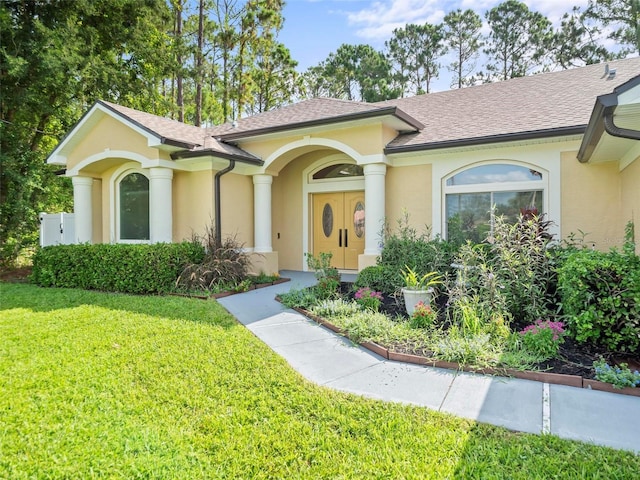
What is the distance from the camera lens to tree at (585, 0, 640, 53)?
20.3 metres

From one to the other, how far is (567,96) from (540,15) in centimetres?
2126

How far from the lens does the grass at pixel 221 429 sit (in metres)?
2.71

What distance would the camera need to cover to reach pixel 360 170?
11391 mm

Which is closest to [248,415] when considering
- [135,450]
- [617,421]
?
[135,450]

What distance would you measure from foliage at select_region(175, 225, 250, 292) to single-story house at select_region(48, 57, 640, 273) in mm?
568

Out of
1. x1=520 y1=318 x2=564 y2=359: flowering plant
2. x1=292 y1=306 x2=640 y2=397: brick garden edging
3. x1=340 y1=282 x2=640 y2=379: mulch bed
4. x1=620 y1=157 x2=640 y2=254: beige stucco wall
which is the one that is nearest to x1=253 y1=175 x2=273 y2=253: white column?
x1=292 y1=306 x2=640 y2=397: brick garden edging

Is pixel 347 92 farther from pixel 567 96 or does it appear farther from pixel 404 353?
pixel 404 353

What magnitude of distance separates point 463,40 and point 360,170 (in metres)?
23.2

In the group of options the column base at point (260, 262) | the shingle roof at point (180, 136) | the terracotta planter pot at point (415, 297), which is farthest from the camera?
the column base at point (260, 262)

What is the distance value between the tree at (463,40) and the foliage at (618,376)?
2840 cm

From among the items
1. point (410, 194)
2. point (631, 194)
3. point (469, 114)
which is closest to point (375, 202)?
point (410, 194)

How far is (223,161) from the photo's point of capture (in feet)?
33.3

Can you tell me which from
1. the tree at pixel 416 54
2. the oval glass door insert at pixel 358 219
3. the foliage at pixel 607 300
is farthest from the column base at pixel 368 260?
the tree at pixel 416 54

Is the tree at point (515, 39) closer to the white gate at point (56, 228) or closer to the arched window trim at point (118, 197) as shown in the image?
the arched window trim at point (118, 197)
